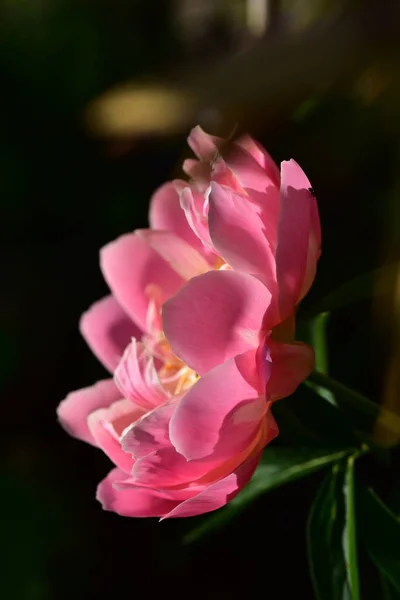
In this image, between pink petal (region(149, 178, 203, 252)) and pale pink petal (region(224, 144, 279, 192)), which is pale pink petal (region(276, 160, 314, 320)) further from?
pink petal (region(149, 178, 203, 252))

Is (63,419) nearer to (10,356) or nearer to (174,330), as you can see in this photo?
(174,330)

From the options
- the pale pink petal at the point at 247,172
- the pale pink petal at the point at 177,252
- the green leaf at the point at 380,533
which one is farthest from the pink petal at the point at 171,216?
the green leaf at the point at 380,533

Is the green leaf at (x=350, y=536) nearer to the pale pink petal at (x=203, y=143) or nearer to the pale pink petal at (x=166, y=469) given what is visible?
the pale pink petal at (x=166, y=469)

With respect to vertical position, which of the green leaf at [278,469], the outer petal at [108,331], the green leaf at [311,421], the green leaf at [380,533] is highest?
the outer petal at [108,331]

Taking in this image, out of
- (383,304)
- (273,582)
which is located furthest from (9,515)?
Answer: (383,304)

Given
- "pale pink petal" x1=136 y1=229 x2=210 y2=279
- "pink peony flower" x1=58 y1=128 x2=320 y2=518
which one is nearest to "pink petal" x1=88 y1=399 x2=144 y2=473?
"pink peony flower" x1=58 y1=128 x2=320 y2=518

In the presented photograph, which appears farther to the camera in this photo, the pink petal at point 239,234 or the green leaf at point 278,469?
the green leaf at point 278,469

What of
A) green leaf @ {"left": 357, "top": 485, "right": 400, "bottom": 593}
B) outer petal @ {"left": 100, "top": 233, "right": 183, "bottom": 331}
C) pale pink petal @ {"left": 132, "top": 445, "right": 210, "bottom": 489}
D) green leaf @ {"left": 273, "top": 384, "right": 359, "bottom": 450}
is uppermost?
outer petal @ {"left": 100, "top": 233, "right": 183, "bottom": 331}
